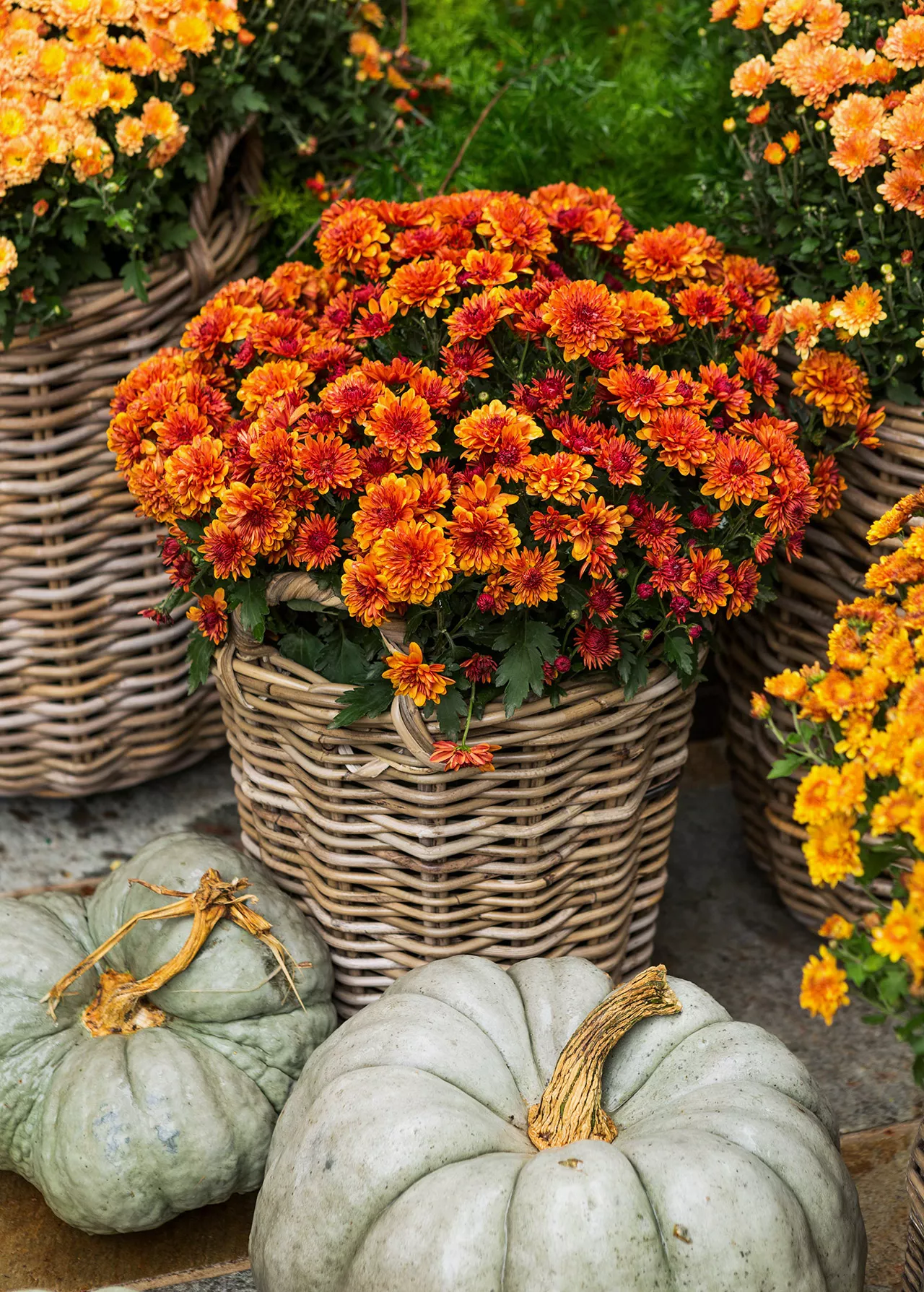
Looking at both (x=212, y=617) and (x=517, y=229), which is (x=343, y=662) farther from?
(x=517, y=229)

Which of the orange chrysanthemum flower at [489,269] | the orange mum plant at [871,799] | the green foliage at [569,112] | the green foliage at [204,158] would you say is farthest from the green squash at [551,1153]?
the green foliage at [569,112]

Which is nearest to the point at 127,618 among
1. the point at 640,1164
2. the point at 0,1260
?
the point at 0,1260

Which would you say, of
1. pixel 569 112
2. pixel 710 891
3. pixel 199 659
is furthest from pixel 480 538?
pixel 569 112

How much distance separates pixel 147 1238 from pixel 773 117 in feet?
5.33

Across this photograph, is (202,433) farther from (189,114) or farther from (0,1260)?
(0,1260)

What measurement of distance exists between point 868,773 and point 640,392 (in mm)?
540

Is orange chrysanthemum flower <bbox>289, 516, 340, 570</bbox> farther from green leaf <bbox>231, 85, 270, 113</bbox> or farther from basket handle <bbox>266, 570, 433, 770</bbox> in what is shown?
green leaf <bbox>231, 85, 270, 113</bbox>

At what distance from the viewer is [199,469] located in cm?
146

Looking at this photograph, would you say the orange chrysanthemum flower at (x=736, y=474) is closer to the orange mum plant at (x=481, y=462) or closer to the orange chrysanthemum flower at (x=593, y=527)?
the orange mum plant at (x=481, y=462)

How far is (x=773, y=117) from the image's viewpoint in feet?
5.77

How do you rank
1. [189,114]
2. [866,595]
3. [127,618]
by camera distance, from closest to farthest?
[866,595], [189,114], [127,618]

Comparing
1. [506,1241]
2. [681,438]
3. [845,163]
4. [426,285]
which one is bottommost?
[506,1241]

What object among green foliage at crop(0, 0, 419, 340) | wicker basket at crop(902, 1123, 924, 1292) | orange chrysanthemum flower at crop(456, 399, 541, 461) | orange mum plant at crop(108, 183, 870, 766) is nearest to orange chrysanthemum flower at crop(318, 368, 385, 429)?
orange mum plant at crop(108, 183, 870, 766)

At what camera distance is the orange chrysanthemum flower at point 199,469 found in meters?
1.46
